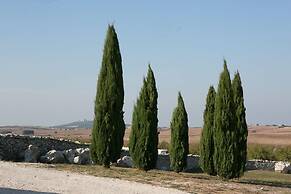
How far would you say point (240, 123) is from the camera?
69.9ft

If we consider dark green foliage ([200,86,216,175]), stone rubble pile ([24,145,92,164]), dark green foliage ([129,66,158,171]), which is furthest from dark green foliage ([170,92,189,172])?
stone rubble pile ([24,145,92,164])

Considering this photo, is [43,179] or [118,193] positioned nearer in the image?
[118,193]

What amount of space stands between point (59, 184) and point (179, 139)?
9.39 m

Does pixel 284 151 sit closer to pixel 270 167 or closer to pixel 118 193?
pixel 270 167

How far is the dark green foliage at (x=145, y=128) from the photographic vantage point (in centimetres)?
2242

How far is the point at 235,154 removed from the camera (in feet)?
68.9

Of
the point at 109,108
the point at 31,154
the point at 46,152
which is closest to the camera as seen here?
the point at 109,108

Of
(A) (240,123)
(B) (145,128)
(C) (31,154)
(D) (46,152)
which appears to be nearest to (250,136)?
(D) (46,152)

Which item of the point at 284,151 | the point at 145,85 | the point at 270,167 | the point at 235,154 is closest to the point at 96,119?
the point at 145,85

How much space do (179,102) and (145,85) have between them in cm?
278

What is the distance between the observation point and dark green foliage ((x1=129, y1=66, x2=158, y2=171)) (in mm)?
22422

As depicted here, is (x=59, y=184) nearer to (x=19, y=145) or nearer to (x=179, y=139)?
(x=179, y=139)

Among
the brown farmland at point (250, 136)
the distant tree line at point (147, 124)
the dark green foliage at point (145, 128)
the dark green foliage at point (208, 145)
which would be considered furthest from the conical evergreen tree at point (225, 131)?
the brown farmland at point (250, 136)

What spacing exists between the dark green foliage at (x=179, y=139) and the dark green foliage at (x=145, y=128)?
7.18 ft
